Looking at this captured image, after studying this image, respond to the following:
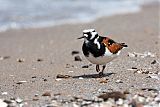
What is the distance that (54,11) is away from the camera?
14.2m

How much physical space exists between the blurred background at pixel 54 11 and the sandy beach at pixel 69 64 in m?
0.56

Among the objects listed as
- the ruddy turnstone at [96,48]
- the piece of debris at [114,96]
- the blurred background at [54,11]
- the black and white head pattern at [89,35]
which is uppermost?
the blurred background at [54,11]

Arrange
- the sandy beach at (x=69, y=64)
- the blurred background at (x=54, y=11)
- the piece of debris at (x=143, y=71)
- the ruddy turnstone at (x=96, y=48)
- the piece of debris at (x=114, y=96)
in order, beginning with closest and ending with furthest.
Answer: the piece of debris at (x=114, y=96) → the sandy beach at (x=69, y=64) → the ruddy turnstone at (x=96, y=48) → the piece of debris at (x=143, y=71) → the blurred background at (x=54, y=11)

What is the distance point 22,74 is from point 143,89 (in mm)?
2208

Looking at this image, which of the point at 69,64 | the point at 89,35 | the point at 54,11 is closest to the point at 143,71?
the point at 89,35

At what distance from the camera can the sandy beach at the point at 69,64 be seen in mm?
5633

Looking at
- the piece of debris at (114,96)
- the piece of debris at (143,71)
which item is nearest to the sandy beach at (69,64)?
the piece of debris at (143,71)

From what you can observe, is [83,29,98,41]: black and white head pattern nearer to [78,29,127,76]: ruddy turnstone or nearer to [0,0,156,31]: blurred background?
[78,29,127,76]: ruddy turnstone

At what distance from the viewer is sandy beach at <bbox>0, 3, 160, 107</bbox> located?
5633mm

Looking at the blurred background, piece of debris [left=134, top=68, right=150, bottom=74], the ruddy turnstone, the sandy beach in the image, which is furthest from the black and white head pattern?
the blurred background

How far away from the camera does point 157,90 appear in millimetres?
5484

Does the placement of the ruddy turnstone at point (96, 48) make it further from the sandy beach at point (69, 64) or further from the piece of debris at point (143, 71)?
the piece of debris at point (143, 71)

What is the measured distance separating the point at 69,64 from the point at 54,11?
21.6 ft

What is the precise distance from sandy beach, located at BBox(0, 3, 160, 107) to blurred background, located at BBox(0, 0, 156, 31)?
0.56 metres
